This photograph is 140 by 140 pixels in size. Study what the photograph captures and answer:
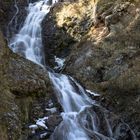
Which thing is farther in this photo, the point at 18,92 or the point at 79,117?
the point at 79,117

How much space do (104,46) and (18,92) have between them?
6.08 metres

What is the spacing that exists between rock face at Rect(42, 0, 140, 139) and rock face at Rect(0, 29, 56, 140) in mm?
2692

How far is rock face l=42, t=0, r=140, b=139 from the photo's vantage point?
45.9 feet

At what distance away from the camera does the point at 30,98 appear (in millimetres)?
12125

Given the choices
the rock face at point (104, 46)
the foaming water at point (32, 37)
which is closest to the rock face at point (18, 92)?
the rock face at point (104, 46)

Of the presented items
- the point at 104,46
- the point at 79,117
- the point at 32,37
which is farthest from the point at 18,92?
the point at 32,37

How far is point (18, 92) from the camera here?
11.9 metres

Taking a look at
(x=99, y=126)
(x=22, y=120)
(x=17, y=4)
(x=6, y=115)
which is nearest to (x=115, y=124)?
(x=99, y=126)

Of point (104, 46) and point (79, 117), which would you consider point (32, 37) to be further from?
point (79, 117)

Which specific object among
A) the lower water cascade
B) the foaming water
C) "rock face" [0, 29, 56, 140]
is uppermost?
the foaming water

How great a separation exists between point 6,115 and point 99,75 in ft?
21.2

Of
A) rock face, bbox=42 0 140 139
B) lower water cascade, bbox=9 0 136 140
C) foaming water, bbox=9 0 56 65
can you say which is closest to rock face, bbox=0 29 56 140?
lower water cascade, bbox=9 0 136 140

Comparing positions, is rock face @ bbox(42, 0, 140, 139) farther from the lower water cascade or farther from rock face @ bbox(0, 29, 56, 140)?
rock face @ bbox(0, 29, 56, 140)

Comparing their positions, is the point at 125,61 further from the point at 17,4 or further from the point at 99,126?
the point at 17,4
